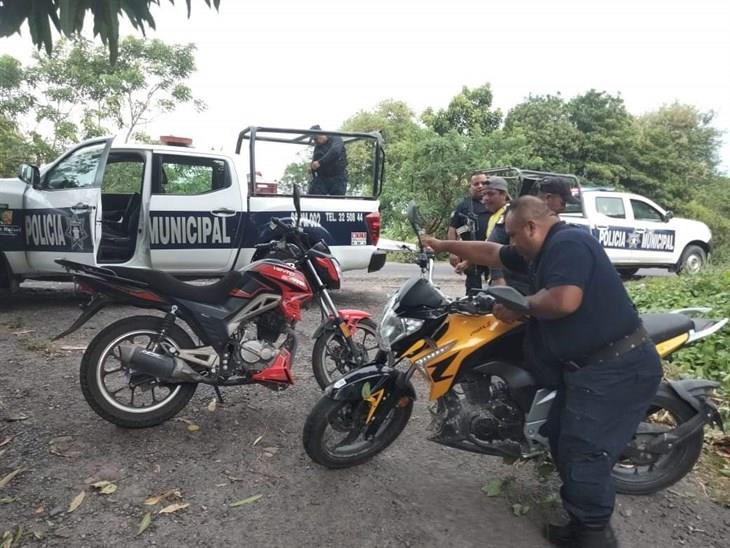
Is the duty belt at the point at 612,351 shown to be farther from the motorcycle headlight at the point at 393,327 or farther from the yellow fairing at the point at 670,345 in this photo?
the motorcycle headlight at the point at 393,327


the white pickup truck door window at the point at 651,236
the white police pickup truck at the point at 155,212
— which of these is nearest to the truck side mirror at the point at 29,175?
the white police pickup truck at the point at 155,212

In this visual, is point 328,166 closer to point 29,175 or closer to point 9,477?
point 29,175

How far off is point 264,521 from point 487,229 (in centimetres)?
353

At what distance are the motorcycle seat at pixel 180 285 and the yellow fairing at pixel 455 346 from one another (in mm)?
1319

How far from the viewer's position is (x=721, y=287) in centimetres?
642

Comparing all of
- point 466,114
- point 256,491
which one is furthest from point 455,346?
point 466,114

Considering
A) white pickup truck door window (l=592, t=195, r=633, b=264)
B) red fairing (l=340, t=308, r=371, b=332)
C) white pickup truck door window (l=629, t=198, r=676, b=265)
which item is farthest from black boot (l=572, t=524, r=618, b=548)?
white pickup truck door window (l=629, t=198, r=676, b=265)

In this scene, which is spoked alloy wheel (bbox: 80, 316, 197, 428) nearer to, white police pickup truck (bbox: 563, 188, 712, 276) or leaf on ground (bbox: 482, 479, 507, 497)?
leaf on ground (bbox: 482, 479, 507, 497)

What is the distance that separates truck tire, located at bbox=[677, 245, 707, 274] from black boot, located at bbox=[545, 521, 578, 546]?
10602mm

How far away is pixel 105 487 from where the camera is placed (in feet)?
9.02

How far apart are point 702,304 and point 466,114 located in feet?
43.3

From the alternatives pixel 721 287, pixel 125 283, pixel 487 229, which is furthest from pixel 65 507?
pixel 721 287

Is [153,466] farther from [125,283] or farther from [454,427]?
[454,427]

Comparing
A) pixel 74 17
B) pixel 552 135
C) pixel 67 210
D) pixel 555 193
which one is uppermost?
pixel 552 135
